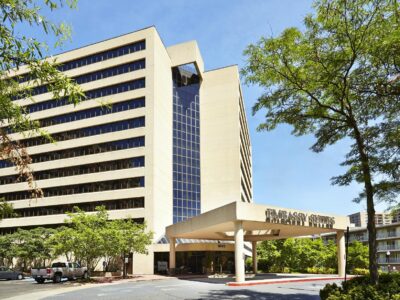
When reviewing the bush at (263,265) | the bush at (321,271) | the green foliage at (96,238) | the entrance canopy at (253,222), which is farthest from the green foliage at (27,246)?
Answer: the bush at (321,271)

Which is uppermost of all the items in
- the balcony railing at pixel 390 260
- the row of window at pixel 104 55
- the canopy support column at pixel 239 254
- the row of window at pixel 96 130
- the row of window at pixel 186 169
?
the row of window at pixel 104 55

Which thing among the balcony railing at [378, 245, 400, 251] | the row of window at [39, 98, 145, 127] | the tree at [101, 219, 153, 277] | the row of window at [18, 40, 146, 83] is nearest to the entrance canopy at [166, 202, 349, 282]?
the tree at [101, 219, 153, 277]

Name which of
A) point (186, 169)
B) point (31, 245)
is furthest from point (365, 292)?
point (31, 245)

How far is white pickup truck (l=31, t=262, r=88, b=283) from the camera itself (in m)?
34.8

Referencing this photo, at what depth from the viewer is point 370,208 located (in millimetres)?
17375

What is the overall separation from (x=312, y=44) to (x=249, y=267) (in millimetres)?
46880

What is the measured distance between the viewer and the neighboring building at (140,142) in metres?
56.7

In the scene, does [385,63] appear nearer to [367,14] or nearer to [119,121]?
[367,14]

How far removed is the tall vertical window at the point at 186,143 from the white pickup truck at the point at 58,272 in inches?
865

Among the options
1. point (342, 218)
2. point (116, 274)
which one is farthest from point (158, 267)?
point (342, 218)

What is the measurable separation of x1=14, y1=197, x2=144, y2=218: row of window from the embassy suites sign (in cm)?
2583

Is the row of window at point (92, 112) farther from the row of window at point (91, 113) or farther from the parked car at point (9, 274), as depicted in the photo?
the parked car at point (9, 274)

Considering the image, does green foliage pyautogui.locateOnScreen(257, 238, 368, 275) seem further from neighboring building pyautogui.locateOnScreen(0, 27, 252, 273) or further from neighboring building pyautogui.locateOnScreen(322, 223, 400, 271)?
neighboring building pyautogui.locateOnScreen(322, 223, 400, 271)

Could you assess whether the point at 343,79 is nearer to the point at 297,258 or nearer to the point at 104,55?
the point at 297,258
